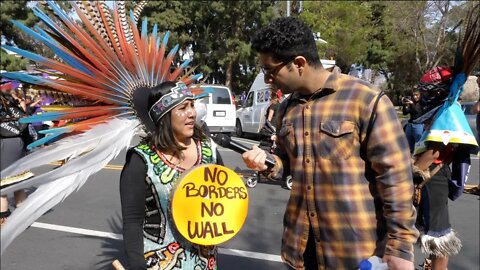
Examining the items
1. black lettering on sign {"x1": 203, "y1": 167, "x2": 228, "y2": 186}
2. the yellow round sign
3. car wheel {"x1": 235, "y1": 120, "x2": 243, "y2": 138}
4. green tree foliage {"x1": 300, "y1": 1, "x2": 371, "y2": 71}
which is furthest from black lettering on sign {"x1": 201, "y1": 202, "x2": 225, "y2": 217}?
green tree foliage {"x1": 300, "y1": 1, "x2": 371, "y2": 71}

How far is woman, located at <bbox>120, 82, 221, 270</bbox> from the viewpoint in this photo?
2.28 meters

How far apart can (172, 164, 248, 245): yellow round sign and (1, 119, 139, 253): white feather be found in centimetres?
39

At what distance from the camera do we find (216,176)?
228cm

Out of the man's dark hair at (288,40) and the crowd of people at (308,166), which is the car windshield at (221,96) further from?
the man's dark hair at (288,40)

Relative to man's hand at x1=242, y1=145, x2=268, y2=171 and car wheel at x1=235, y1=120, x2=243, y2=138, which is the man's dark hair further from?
car wheel at x1=235, y1=120, x2=243, y2=138

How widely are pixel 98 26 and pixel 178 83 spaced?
0.51 meters

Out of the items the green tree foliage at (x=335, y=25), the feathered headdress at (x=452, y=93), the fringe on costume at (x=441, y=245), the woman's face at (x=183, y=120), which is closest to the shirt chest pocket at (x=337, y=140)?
the woman's face at (x=183, y=120)

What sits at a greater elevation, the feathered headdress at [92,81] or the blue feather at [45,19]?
the blue feather at [45,19]

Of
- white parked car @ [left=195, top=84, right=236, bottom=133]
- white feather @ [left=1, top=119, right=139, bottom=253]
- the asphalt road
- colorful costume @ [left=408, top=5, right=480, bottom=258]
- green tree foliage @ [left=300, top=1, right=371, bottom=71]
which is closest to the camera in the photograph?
white feather @ [left=1, top=119, right=139, bottom=253]

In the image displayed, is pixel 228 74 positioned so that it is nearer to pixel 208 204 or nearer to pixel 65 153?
pixel 208 204

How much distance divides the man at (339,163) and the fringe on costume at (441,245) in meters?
1.85

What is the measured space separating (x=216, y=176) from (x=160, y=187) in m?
0.30

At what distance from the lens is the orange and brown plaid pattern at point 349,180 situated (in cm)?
183

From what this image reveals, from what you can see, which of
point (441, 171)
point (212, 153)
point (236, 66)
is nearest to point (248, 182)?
point (441, 171)
